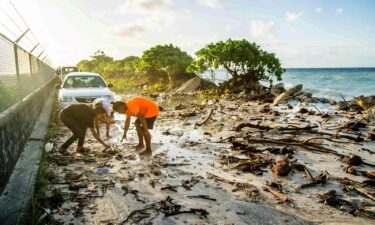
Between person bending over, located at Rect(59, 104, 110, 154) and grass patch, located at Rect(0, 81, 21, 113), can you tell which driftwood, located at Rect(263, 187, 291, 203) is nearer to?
person bending over, located at Rect(59, 104, 110, 154)

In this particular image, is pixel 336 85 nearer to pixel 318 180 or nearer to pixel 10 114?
pixel 318 180

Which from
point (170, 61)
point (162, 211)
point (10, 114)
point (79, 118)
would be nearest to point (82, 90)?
point (79, 118)

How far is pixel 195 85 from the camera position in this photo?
27.2m

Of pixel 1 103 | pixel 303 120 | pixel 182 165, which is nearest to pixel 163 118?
pixel 303 120

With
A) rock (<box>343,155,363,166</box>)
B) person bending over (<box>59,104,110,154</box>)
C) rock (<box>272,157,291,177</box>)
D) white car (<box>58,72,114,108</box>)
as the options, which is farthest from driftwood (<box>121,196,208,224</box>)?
white car (<box>58,72,114,108</box>)

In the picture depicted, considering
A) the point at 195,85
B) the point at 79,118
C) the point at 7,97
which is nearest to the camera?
the point at 7,97

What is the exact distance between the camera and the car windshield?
41.3ft

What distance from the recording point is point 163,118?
514 inches

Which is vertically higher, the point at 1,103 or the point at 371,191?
the point at 1,103

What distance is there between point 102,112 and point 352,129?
24.3ft

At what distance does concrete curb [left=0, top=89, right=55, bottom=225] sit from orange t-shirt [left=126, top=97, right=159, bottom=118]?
197cm

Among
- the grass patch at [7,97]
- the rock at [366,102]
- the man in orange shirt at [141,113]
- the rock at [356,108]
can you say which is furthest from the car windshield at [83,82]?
the rock at [366,102]

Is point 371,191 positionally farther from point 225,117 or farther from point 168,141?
point 225,117

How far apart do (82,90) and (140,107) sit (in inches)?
204
